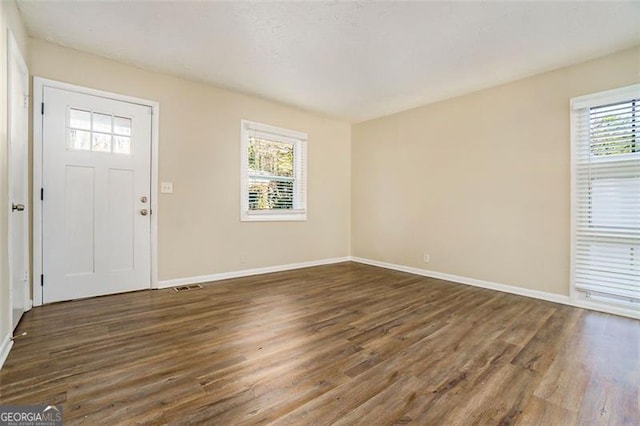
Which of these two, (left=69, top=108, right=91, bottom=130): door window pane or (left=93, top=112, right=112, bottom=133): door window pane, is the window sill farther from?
(left=69, top=108, right=91, bottom=130): door window pane

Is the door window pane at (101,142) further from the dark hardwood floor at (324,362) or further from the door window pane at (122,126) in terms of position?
the dark hardwood floor at (324,362)

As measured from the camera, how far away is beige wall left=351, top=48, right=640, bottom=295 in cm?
330

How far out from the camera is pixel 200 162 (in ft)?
12.9

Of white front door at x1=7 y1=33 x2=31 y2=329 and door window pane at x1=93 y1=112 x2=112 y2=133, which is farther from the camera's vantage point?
door window pane at x1=93 y1=112 x2=112 y2=133

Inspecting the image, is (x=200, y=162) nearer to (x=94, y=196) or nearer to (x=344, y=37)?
(x=94, y=196)

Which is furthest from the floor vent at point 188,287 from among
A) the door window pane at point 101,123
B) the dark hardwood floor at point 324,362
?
the door window pane at point 101,123

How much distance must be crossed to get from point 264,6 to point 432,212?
3463 mm

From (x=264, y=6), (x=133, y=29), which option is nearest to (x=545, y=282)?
(x=264, y=6)

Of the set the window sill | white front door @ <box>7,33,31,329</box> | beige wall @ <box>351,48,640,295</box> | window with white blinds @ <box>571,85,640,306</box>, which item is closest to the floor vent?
the window sill

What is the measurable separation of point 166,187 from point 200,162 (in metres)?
0.55

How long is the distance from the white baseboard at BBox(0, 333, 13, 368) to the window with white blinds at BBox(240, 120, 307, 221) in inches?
103

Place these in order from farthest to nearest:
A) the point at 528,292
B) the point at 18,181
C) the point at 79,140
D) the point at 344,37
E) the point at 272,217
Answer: the point at 272,217 < the point at 528,292 < the point at 79,140 < the point at 344,37 < the point at 18,181

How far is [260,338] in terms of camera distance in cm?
229

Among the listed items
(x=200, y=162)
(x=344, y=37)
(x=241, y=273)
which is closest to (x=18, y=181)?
(x=200, y=162)
